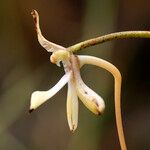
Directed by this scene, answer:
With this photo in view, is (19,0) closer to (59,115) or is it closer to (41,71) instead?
(41,71)

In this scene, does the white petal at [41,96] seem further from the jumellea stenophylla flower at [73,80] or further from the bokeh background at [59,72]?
the bokeh background at [59,72]

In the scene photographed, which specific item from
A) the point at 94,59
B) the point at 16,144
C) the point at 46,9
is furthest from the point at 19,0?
the point at 94,59

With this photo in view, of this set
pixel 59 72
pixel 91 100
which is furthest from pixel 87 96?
pixel 59 72

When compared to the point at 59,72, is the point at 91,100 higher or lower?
higher

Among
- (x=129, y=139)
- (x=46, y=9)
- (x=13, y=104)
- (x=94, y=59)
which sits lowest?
(x=129, y=139)

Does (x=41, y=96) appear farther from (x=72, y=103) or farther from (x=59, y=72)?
(x=59, y=72)

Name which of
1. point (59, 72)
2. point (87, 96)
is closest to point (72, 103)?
point (87, 96)

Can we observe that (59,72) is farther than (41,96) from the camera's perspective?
Yes
